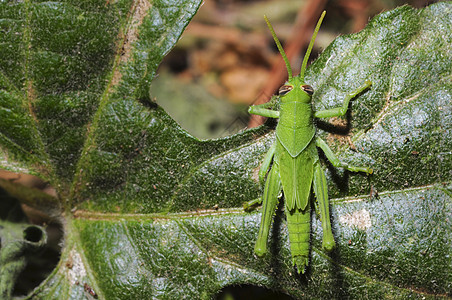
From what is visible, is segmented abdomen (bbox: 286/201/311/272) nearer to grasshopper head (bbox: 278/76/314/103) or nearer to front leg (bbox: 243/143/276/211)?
front leg (bbox: 243/143/276/211)

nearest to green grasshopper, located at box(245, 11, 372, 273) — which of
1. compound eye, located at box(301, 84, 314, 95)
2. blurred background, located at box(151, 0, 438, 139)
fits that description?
compound eye, located at box(301, 84, 314, 95)

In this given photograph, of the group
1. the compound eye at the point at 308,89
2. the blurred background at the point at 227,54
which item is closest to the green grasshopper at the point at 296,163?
the compound eye at the point at 308,89

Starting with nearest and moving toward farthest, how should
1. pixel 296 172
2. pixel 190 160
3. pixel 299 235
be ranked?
pixel 299 235 → pixel 190 160 → pixel 296 172

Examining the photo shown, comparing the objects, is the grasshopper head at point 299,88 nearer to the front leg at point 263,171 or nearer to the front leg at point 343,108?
the front leg at point 343,108

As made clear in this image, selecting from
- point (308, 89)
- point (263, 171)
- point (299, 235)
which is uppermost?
point (308, 89)

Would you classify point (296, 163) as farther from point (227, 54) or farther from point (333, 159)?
point (227, 54)

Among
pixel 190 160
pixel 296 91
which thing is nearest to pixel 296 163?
pixel 296 91
